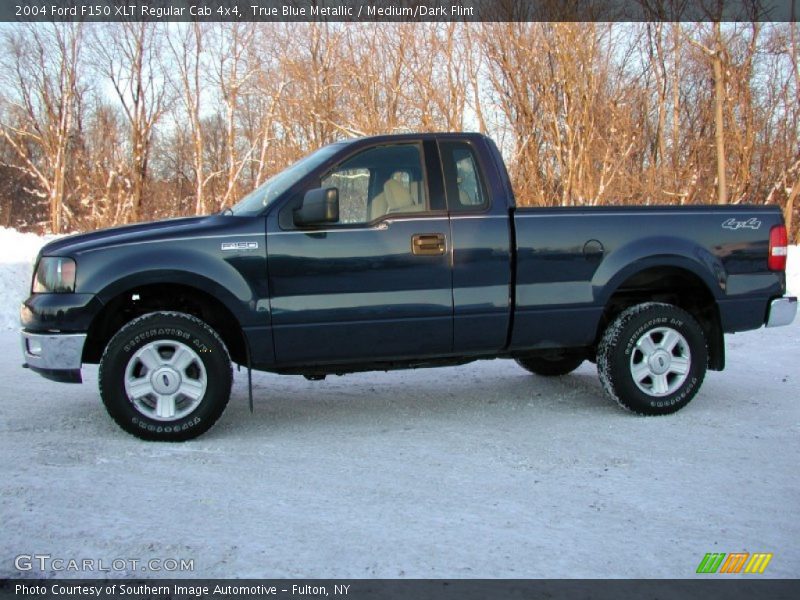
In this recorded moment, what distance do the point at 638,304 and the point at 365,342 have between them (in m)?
2.11

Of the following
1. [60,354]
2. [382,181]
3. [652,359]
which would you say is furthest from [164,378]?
[652,359]

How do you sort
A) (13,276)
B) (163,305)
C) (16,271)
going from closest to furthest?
1. (163,305)
2. (13,276)
3. (16,271)

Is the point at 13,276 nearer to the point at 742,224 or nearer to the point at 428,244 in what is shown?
the point at 428,244

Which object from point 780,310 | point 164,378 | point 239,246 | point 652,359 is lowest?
point 652,359

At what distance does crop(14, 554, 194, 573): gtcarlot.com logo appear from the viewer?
9.09 feet

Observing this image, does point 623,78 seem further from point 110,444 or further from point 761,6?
point 110,444

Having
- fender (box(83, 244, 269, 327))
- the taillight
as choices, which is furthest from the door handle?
the taillight

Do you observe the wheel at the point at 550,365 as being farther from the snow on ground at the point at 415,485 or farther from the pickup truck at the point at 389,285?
the pickup truck at the point at 389,285

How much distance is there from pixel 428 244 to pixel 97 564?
2.77 m

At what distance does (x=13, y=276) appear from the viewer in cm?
1070

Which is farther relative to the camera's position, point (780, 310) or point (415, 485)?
point (780, 310)

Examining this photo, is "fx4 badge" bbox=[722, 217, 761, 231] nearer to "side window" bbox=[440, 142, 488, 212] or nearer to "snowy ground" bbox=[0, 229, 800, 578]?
"snowy ground" bbox=[0, 229, 800, 578]

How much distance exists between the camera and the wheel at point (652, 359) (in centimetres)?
513

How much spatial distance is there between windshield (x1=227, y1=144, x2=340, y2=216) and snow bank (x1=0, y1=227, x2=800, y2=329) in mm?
5817
